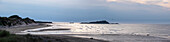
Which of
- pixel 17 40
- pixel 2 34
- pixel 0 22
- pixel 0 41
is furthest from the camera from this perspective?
pixel 0 22

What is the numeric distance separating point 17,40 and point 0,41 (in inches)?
55.4

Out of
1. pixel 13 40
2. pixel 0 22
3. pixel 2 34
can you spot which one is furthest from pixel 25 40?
pixel 0 22

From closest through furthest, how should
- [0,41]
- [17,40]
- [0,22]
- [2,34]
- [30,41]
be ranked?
[0,41] < [17,40] < [30,41] < [2,34] < [0,22]

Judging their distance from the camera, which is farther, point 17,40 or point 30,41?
point 30,41

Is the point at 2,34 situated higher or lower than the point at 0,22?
higher

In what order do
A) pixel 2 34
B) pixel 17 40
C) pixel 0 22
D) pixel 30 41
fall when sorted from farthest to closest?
pixel 0 22, pixel 2 34, pixel 30 41, pixel 17 40

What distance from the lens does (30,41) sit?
48.3 feet

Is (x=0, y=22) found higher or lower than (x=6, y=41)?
lower

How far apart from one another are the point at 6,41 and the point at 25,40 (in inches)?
77.1

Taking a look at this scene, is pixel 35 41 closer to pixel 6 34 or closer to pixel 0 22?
pixel 6 34

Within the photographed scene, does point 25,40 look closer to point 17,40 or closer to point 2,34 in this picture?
point 17,40

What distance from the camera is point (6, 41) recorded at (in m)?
12.7

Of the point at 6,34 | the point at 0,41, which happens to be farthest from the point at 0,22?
the point at 0,41

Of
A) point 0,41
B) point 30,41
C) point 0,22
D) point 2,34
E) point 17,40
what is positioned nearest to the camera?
point 0,41
